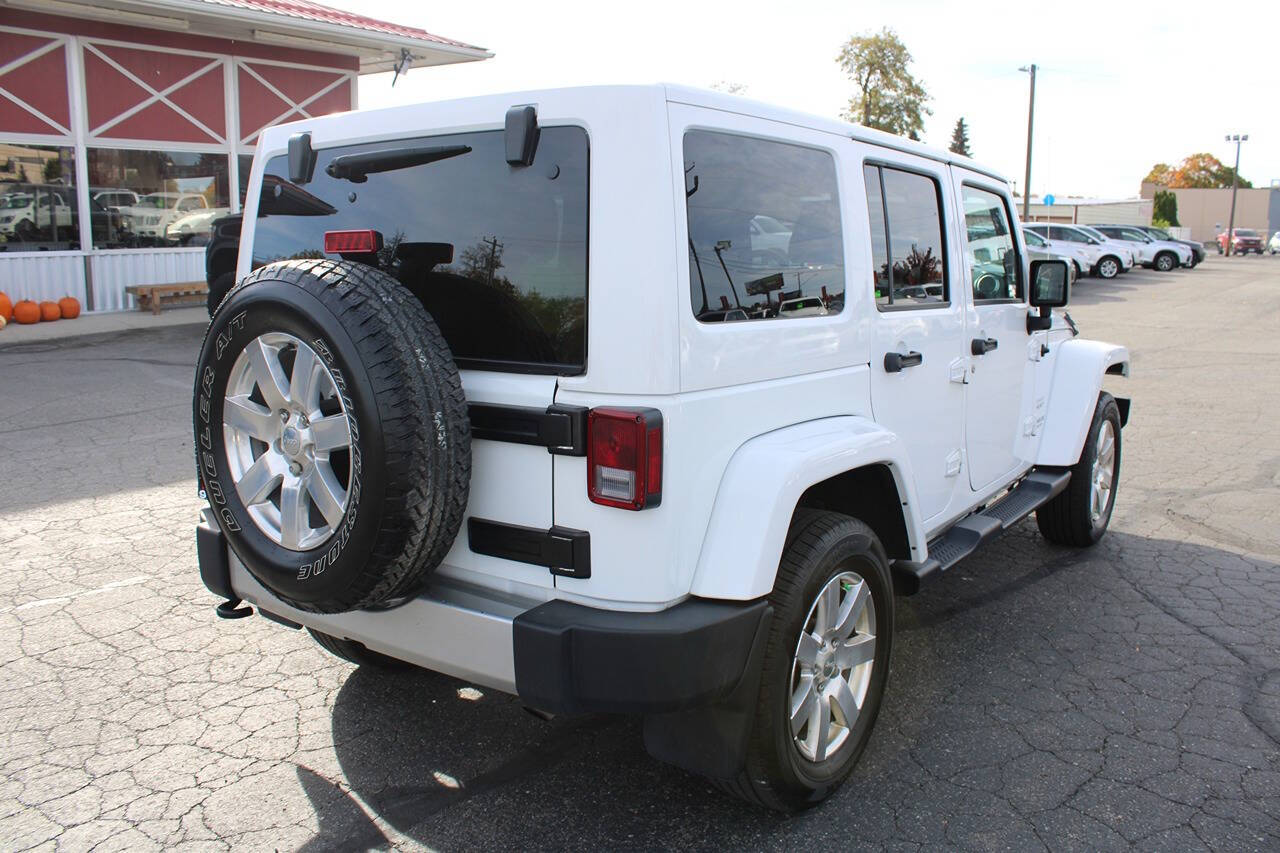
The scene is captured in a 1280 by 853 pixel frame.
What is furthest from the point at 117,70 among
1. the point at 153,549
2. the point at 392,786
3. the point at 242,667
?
the point at 392,786

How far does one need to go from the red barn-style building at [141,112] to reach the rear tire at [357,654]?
12.7m

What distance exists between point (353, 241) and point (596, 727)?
6.02 ft

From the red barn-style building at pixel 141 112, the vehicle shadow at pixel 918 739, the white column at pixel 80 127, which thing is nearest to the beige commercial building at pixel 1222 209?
the red barn-style building at pixel 141 112

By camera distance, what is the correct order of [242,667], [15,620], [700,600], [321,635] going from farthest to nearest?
[15,620] < [242,667] < [321,635] < [700,600]

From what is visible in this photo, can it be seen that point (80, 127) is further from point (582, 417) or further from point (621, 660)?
point (621, 660)

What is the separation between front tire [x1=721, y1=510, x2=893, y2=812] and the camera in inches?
108

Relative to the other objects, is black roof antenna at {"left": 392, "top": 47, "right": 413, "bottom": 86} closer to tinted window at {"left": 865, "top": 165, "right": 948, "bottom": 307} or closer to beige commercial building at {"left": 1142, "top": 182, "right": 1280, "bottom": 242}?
tinted window at {"left": 865, "top": 165, "right": 948, "bottom": 307}

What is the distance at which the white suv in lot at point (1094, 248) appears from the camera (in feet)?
101

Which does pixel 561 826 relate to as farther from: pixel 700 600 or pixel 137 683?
pixel 137 683

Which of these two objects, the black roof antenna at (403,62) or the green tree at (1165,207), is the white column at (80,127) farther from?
the green tree at (1165,207)

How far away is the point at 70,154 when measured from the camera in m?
14.4

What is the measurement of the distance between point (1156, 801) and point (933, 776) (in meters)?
0.66

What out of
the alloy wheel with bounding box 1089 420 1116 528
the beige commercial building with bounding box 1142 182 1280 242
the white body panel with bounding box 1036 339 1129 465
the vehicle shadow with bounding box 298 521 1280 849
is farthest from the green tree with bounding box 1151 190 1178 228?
the vehicle shadow with bounding box 298 521 1280 849

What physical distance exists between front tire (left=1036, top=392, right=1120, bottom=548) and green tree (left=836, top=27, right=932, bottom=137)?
46.0 m
